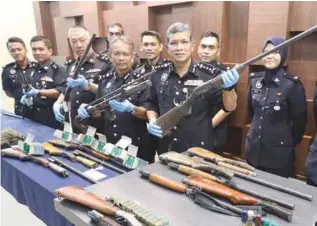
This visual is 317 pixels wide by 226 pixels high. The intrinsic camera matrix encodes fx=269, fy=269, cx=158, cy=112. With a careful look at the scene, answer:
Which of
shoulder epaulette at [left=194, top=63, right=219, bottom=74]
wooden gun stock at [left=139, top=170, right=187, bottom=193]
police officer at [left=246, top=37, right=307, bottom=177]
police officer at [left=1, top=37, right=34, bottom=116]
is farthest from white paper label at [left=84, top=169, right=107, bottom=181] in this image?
police officer at [left=1, top=37, right=34, bottom=116]

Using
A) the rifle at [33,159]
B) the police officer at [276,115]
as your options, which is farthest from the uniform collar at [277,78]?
the rifle at [33,159]

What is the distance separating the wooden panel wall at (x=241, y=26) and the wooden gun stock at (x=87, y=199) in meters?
1.96

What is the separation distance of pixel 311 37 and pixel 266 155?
107 centimetres

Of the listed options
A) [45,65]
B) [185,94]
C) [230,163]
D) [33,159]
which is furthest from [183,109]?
[45,65]

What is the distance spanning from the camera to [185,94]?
1.59 m

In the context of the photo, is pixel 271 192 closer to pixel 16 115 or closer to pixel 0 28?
pixel 16 115

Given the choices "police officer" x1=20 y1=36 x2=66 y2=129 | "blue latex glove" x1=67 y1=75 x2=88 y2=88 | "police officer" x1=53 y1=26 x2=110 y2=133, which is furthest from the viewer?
"police officer" x1=20 y1=36 x2=66 y2=129

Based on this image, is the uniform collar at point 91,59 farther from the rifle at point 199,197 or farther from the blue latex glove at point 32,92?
the rifle at point 199,197

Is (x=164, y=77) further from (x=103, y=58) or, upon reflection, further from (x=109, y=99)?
(x=103, y=58)

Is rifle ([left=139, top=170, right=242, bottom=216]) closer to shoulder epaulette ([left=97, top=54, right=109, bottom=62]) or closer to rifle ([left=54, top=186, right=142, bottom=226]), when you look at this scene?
rifle ([left=54, top=186, right=142, bottom=226])

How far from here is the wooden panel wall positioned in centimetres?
217

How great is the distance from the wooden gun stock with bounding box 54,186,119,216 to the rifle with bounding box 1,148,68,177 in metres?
0.42

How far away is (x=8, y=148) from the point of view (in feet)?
5.54

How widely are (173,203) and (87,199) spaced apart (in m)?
0.28
